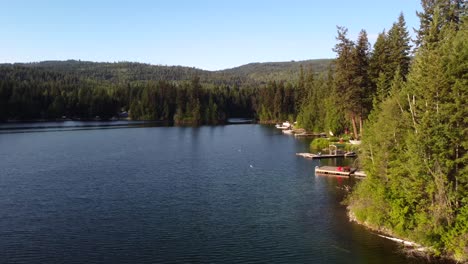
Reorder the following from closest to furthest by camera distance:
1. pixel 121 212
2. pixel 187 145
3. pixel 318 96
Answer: pixel 121 212, pixel 187 145, pixel 318 96

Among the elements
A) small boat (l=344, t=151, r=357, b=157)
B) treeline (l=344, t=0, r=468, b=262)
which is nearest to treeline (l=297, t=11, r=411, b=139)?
small boat (l=344, t=151, r=357, b=157)

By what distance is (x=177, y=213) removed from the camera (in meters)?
43.6

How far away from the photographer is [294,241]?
35531mm

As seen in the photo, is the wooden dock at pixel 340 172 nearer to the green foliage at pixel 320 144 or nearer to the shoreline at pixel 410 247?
the shoreline at pixel 410 247

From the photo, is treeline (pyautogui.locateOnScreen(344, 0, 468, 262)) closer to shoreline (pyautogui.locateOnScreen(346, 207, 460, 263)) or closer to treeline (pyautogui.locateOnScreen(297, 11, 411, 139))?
shoreline (pyautogui.locateOnScreen(346, 207, 460, 263))

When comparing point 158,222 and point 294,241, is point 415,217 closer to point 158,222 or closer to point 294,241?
point 294,241

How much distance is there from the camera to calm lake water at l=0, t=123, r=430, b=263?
33.2m

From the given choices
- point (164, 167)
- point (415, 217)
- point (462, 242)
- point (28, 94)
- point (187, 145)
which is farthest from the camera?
point (28, 94)

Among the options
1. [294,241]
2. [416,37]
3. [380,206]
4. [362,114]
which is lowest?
[294,241]

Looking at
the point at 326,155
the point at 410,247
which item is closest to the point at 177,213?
the point at 410,247

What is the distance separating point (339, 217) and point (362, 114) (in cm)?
3640

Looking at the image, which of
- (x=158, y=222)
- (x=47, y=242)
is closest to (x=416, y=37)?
(x=158, y=222)

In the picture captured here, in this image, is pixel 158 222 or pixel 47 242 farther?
pixel 158 222

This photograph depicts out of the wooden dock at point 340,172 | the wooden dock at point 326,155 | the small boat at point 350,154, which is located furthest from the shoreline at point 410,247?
the small boat at point 350,154
